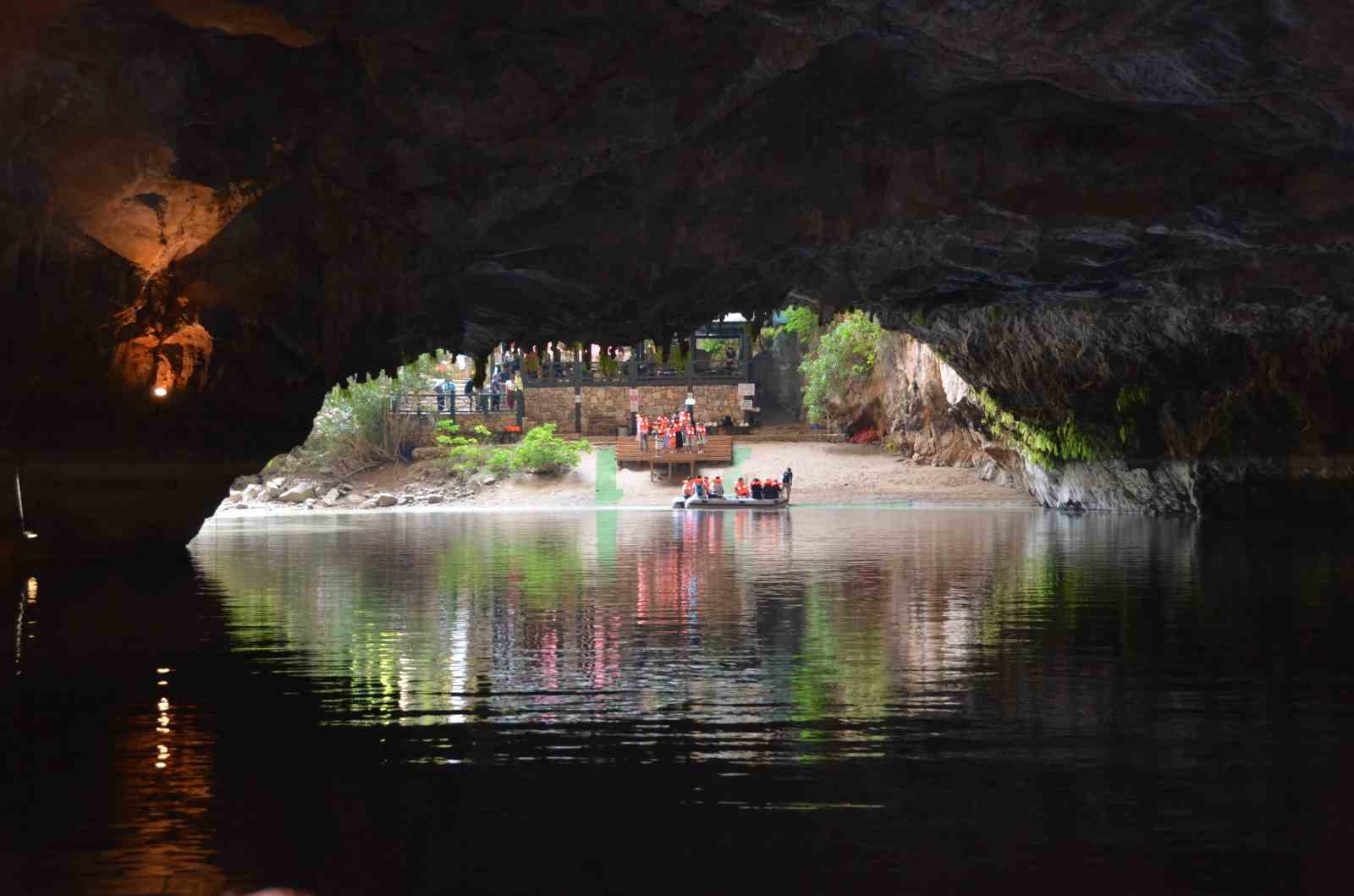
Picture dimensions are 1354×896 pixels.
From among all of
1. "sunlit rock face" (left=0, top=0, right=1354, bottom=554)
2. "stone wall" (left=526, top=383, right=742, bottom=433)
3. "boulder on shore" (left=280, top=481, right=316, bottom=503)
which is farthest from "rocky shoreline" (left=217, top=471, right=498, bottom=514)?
"sunlit rock face" (left=0, top=0, right=1354, bottom=554)

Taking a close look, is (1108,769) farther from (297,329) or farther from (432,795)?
(297,329)

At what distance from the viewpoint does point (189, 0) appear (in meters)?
12.5

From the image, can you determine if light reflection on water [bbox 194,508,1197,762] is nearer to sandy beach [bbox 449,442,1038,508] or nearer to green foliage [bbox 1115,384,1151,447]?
green foliage [bbox 1115,384,1151,447]

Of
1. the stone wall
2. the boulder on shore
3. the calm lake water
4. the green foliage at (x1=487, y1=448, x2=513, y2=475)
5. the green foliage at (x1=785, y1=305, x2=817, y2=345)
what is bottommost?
the calm lake water

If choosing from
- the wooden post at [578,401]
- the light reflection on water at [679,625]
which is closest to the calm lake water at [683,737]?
the light reflection on water at [679,625]

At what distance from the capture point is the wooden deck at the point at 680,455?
56.8 meters

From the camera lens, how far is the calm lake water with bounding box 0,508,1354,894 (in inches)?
236

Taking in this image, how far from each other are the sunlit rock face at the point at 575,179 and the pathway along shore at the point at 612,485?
26688mm

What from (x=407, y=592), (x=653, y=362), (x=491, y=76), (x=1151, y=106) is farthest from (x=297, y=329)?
(x=653, y=362)

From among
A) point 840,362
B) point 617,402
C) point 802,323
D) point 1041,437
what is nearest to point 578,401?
point 617,402

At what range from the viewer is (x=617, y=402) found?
6488 cm

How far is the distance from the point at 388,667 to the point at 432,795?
4.39 m

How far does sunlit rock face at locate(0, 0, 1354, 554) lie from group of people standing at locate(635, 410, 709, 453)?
3201 centimetres

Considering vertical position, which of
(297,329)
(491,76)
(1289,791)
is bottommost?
(1289,791)
